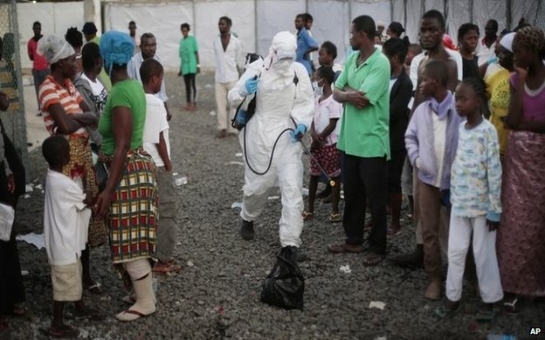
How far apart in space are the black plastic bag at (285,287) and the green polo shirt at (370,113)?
1341mm

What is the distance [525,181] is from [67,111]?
3.32 m

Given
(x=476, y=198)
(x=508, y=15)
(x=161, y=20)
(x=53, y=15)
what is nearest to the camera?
(x=476, y=198)

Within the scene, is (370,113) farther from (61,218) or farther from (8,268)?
(8,268)

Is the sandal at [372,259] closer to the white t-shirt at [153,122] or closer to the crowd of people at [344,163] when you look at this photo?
the crowd of people at [344,163]

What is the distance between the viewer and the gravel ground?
15.4 ft

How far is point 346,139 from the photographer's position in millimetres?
6000

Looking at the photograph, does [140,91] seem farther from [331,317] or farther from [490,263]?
[490,263]

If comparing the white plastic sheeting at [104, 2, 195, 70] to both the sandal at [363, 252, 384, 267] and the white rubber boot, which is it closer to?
the sandal at [363, 252, 384, 267]

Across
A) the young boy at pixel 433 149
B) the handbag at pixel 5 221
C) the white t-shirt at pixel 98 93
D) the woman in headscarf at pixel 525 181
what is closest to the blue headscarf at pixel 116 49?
the handbag at pixel 5 221

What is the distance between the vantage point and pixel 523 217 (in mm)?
4730

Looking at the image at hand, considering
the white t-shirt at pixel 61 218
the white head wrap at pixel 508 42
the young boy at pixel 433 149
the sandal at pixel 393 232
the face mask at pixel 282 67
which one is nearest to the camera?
the white t-shirt at pixel 61 218

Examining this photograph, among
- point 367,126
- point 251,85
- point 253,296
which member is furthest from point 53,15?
point 253,296

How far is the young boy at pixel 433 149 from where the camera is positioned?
4.97 meters

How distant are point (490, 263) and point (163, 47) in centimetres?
2250
